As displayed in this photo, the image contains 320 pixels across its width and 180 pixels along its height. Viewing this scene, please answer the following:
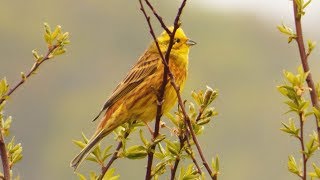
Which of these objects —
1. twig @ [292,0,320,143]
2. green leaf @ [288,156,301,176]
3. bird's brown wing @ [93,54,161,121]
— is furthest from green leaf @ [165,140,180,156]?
bird's brown wing @ [93,54,161,121]

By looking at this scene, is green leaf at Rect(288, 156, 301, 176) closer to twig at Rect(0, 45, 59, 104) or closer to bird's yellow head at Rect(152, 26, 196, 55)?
twig at Rect(0, 45, 59, 104)

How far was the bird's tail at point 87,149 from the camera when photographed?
4.15 meters

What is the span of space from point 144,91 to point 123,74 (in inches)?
2379

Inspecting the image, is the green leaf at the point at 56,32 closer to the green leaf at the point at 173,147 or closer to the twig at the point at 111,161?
the twig at the point at 111,161

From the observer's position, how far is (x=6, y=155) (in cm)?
340

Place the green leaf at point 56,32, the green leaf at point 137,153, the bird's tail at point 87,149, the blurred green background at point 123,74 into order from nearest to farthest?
the green leaf at point 137,153 < the green leaf at point 56,32 < the bird's tail at point 87,149 < the blurred green background at point 123,74

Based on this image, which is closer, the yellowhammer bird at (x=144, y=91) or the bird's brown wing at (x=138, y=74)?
the yellowhammer bird at (x=144, y=91)

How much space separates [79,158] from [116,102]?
128 centimetres

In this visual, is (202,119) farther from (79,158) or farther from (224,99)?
(224,99)

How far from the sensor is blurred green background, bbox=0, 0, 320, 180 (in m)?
63.3

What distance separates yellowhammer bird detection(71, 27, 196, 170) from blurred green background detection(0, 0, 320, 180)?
155 feet

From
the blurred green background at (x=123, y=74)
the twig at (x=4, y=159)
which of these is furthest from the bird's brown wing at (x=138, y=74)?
the blurred green background at (x=123, y=74)

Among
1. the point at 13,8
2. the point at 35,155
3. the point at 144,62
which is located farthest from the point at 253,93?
the point at 144,62

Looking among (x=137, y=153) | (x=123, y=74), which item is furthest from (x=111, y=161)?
(x=123, y=74)
